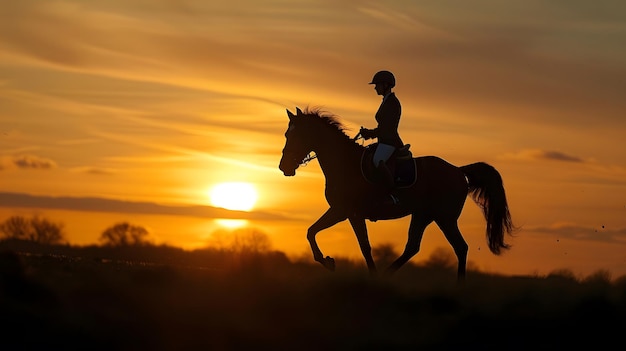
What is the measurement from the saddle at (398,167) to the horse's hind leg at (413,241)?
0.77 metres

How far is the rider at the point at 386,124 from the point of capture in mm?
21953

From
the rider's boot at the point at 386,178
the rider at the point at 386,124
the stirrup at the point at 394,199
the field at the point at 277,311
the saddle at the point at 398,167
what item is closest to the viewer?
the field at the point at 277,311

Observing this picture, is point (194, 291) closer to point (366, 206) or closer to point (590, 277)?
point (366, 206)

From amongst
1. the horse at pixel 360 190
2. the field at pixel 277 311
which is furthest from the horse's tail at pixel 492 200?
the field at pixel 277 311

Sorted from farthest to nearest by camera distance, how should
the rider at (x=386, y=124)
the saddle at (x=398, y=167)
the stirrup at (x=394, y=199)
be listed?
the stirrup at (x=394, y=199) → the saddle at (x=398, y=167) → the rider at (x=386, y=124)

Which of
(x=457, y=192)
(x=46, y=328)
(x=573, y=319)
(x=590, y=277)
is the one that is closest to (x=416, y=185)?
(x=457, y=192)

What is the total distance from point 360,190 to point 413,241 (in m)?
1.34

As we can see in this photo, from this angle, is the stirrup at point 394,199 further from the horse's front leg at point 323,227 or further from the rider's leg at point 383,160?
the horse's front leg at point 323,227

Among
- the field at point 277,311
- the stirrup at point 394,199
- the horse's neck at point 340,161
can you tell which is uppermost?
the horse's neck at point 340,161

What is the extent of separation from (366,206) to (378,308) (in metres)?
4.65

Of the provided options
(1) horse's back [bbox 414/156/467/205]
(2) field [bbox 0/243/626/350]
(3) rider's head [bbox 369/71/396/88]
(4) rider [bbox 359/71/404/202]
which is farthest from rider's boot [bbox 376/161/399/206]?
(2) field [bbox 0/243/626/350]

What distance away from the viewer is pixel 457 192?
23047 mm

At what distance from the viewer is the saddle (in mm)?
22297

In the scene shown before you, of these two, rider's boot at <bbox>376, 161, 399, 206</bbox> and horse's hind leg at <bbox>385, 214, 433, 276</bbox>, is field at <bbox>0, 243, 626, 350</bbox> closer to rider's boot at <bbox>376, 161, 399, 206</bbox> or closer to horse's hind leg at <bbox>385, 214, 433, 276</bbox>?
horse's hind leg at <bbox>385, 214, 433, 276</bbox>
